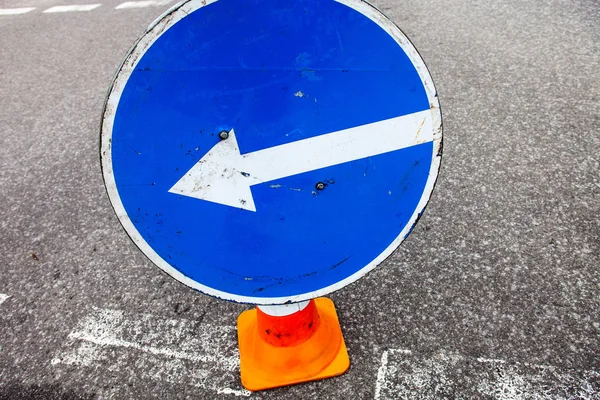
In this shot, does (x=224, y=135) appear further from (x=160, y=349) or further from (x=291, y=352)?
(x=160, y=349)

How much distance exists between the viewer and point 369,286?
2270mm

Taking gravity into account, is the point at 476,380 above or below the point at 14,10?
below

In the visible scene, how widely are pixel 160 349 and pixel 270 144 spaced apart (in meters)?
1.24

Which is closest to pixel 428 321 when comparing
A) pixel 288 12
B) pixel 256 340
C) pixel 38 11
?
pixel 256 340

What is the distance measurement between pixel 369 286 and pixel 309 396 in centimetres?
63

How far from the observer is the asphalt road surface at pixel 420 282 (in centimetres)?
190

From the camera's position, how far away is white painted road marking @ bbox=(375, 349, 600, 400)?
1.78 metres

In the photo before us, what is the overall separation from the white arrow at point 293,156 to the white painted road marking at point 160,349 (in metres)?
0.95

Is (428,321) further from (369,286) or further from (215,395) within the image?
(215,395)

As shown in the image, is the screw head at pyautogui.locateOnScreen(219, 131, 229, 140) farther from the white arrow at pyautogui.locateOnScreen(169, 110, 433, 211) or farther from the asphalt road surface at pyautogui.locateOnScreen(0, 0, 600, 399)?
the asphalt road surface at pyautogui.locateOnScreen(0, 0, 600, 399)

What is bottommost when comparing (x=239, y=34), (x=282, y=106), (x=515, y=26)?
(x=515, y=26)

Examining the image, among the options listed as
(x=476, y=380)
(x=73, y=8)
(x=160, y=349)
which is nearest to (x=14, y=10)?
(x=73, y=8)

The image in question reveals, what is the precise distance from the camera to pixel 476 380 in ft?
6.04

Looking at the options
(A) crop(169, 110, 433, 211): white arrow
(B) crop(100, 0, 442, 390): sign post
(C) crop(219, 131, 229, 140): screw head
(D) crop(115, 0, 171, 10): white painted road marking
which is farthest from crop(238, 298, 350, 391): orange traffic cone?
(D) crop(115, 0, 171, 10): white painted road marking
